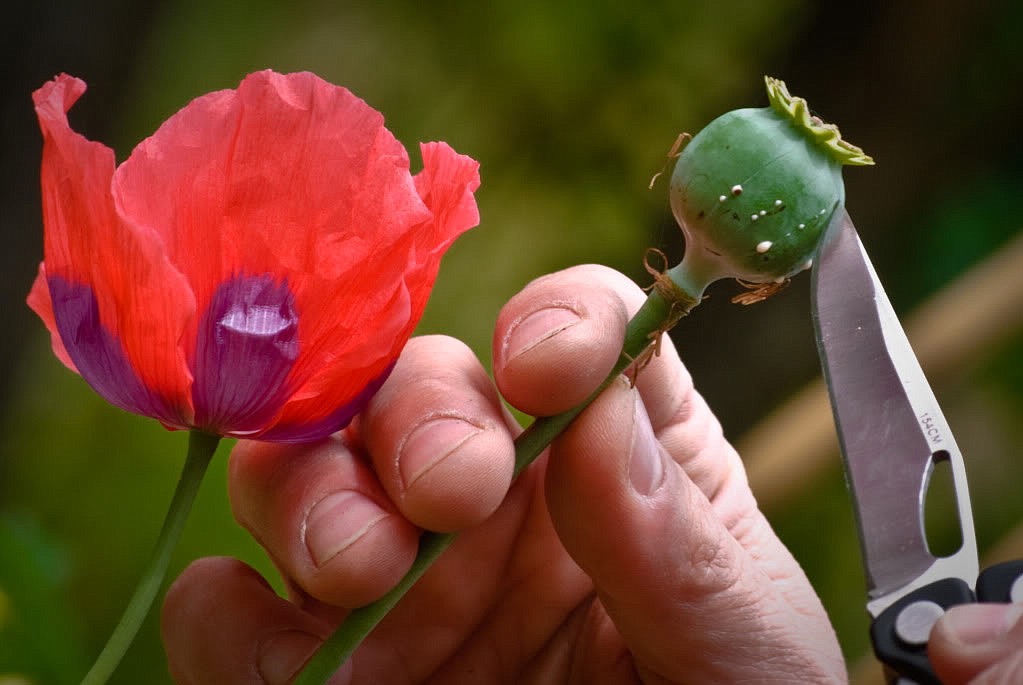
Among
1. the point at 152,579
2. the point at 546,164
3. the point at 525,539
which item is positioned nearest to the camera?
the point at 152,579

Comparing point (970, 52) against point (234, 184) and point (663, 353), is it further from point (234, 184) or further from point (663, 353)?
point (234, 184)

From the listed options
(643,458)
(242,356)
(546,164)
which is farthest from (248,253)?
(546,164)

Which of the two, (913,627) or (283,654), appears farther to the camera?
(283,654)

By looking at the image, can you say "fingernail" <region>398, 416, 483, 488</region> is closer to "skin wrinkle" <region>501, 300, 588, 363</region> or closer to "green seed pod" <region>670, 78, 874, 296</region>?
"skin wrinkle" <region>501, 300, 588, 363</region>

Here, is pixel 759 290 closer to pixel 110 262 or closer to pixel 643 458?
pixel 643 458

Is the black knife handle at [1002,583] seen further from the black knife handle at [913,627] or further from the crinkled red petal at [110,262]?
the crinkled red petal at [110,262]

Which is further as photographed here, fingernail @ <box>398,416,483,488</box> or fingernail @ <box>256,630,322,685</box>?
fingernail @ <box>256,630,322,685</box>

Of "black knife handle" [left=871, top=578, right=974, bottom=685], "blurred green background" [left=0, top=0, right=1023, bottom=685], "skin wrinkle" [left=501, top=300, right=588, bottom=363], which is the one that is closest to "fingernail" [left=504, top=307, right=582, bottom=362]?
"skin wrinkle" [left=501, top=300, right=588, bottom=363]

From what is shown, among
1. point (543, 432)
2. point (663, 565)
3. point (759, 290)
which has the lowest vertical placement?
point (663, 565)

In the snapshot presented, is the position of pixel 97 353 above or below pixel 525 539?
above
